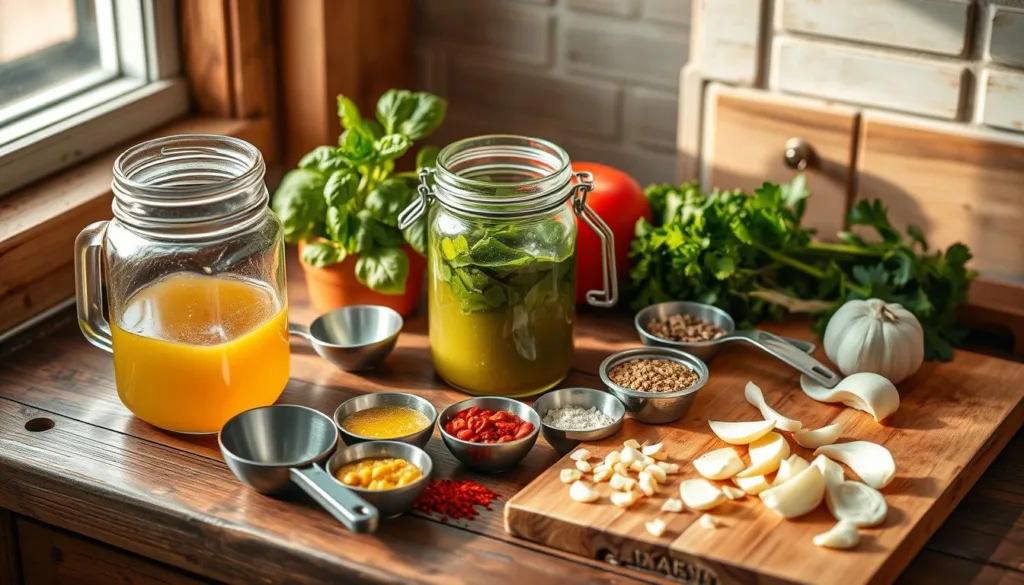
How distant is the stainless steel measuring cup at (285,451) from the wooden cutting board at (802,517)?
168 millimetres

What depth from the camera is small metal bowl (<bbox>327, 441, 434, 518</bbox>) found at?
115cm

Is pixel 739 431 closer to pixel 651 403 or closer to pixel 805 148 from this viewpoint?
pixel 651 403

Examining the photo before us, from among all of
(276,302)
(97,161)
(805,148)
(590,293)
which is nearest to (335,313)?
(276,302)

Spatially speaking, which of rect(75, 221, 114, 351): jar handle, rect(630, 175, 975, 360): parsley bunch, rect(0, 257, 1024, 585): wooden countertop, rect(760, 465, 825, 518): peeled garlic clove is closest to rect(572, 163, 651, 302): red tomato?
rect(630, 175, 975, 360): parsley bunch

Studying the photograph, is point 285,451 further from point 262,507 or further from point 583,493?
point 583,493

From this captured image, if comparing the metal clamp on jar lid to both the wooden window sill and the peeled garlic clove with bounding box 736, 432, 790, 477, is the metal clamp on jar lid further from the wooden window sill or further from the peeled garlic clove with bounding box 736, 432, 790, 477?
the wooden window sill

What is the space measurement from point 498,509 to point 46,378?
564mm

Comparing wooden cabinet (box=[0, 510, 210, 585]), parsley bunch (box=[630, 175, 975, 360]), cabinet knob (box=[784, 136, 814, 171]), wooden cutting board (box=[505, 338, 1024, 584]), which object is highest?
cabinet knob (box=[784, 136, 814, 171])

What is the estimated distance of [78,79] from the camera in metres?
1.66

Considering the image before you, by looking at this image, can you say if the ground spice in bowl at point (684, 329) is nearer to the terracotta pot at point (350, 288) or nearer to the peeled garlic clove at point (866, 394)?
the peeled garlic clove at point (866, 394)

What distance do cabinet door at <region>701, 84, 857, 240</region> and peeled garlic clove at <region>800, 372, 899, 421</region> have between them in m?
0.36

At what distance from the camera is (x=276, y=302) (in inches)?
52.2

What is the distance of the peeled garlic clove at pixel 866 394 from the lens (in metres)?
1.31

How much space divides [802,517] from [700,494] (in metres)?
0.09
